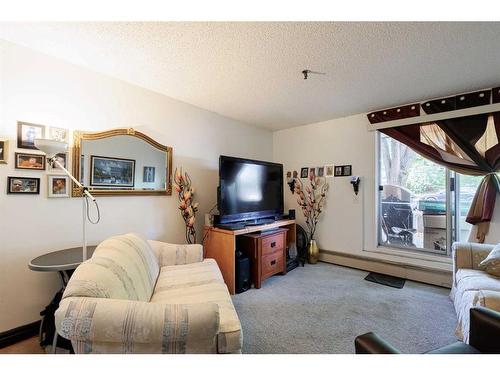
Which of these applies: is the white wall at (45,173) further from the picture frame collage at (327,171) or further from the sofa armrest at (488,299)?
the sofa armrest at (488,299)

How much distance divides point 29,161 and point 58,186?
10.0 inches

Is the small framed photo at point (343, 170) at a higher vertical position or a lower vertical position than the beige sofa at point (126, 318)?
higher

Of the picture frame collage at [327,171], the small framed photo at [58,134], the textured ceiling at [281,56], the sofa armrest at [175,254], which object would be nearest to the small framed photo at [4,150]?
the small framed photo at [58,134]

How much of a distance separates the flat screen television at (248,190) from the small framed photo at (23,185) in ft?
5.03

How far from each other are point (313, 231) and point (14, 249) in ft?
11.0

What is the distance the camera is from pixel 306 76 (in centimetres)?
204

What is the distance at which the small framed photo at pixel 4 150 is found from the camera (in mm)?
1582

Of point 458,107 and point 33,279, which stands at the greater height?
→ point 458,107

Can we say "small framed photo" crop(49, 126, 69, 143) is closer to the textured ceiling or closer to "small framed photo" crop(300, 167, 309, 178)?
the textured ceiling

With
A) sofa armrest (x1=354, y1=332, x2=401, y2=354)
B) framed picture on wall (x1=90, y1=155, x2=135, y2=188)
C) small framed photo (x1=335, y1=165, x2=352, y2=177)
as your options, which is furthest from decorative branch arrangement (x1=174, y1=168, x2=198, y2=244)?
small framed photo (x1=335, y1=165, x2=352, y2=177)

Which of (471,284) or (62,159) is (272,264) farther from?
(62,159)

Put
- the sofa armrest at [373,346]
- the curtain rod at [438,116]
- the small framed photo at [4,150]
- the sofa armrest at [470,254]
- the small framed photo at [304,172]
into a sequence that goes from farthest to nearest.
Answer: the small framed photo at [304,172] < the curtain rod at [438,116] < the sofa armrest at [470,254] < the small framed photo at [4,150] < the sofa armrest at [373,346]
